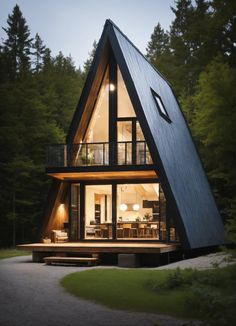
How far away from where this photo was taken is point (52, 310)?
8.24 metres

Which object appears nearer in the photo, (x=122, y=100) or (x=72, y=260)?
(x=72, y=260)

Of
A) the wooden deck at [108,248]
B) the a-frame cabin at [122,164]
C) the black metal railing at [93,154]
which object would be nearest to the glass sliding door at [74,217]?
the a-frame cabin at [122,164]

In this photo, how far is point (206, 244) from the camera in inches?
754

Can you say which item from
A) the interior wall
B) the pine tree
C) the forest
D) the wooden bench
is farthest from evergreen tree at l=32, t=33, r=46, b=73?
the wooden bench

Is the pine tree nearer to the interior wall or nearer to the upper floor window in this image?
the upper floor window

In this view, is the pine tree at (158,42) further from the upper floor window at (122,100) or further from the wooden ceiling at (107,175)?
the wooden ceiling at (107,175)

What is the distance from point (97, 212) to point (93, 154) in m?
3.59

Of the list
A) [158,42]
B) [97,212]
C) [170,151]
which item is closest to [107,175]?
[170,151]

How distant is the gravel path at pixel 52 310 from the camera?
738cm

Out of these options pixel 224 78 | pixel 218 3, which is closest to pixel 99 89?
pixel 224 78

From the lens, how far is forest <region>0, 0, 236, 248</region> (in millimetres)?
22484

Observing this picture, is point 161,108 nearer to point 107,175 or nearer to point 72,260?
point 107,175

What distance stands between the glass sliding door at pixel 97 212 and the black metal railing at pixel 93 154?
58.9 inches

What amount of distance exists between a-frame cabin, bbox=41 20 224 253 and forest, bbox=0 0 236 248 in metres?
1.56
